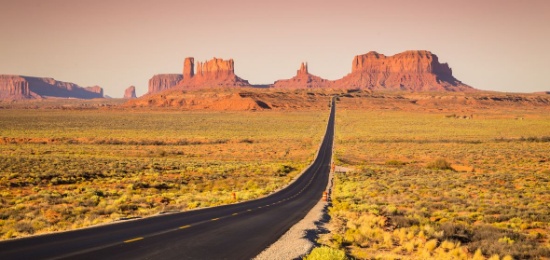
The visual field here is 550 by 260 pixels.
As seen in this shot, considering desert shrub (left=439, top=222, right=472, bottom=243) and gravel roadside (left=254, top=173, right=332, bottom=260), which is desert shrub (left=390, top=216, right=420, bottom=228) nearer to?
desert shrub (left=439, top=222, right=472, bottom=243)

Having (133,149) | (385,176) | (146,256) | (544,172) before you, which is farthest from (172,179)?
(544,172)

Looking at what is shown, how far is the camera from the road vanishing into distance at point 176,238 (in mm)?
11836

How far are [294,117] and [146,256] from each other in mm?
134922

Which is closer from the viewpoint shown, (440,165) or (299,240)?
(299,240)

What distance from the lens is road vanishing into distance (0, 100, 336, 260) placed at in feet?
38.8

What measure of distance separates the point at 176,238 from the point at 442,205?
17283 millimetres

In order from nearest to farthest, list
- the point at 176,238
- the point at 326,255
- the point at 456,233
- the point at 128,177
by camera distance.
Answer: the point at 326,255, the point at 176,238, the point at 456,233, the point at 128,177

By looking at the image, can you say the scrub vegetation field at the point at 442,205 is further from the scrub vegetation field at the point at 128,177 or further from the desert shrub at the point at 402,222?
A: the scrub vegetation field at the point at 128,177

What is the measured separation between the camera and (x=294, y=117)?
146 meters

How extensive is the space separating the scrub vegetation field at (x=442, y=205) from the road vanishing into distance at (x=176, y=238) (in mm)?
2552

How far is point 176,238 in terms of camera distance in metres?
14.2

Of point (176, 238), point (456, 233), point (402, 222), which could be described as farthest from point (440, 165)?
point (176, 238)

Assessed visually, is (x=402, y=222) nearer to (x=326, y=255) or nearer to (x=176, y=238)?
(x=326, y=255)

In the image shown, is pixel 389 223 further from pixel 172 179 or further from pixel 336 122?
pixel 336 122
